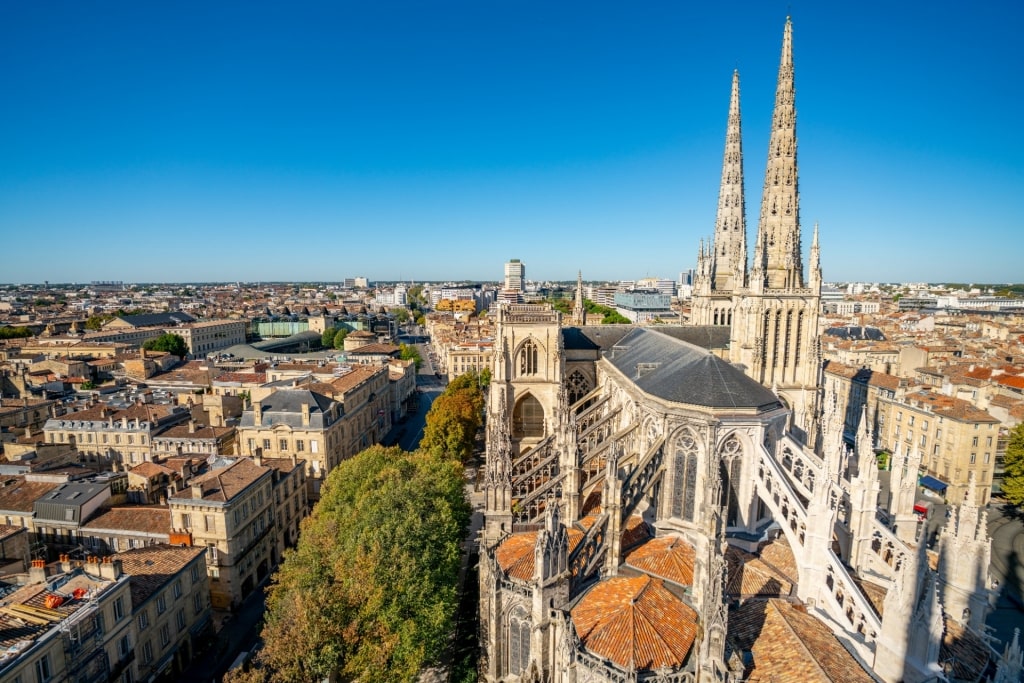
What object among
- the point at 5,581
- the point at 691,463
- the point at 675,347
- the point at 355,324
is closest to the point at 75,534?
the point at 5,581

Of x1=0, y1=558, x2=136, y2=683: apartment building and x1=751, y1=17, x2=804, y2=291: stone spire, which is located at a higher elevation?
x1=751, y1=17, x2=804, y2=291: stone spire

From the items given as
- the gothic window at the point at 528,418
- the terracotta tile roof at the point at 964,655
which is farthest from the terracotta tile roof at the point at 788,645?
the gothic window at the point at 528,418

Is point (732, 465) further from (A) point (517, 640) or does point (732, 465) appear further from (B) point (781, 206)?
(B) point (781, 206)

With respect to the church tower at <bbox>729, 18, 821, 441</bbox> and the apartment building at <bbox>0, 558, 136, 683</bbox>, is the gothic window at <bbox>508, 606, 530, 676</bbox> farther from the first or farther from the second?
the church tower at <bbox>729, 18, 821, 441</bbox>

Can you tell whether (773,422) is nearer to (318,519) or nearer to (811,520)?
(811,520)

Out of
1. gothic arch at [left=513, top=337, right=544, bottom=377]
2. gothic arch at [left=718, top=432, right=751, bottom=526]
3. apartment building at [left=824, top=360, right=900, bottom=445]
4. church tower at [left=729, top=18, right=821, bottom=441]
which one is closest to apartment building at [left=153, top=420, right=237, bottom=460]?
gothic arch at [left=513, top=337, right=544, bottom=377]

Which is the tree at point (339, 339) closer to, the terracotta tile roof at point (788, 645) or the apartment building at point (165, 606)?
the apartment building at point (165, 606)

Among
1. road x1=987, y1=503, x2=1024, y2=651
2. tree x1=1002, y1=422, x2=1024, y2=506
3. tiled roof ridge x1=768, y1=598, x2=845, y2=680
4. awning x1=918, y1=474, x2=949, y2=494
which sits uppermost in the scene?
tiled roof ridge x1=768, y1=598, x2=845, y2=680
